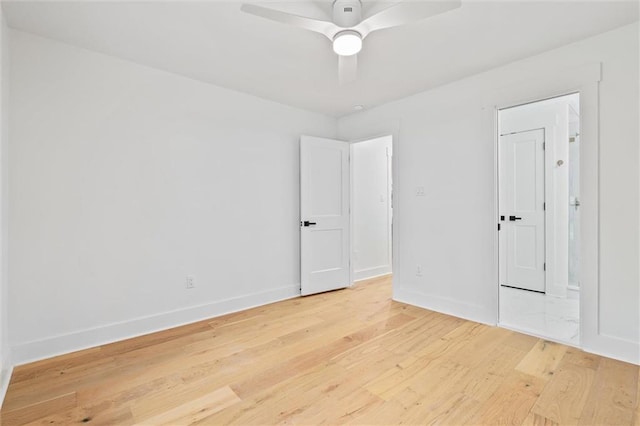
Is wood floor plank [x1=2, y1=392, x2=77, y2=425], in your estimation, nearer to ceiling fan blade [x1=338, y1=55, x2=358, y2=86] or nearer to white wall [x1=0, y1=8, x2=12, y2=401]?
white wall [x1=0, y1=8, x2=12, y2=401]

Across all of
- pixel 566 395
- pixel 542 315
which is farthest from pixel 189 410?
pixel 542 315

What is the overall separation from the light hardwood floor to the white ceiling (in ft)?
7.94

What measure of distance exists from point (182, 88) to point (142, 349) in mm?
2425

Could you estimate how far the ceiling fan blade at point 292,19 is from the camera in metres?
1.63

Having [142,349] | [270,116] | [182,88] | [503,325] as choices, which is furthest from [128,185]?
[503,325]

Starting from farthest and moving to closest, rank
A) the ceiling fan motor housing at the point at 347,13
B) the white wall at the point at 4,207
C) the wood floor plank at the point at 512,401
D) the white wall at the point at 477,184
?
the white wall at the point at 477,184, the white wall at the point at 4,207, the ceiling fan motor housing at the point at 347,13, the wood floor plank at the point at 512,401

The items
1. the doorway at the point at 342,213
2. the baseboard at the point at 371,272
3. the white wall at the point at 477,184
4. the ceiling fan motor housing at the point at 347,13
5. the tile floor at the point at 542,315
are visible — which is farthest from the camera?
the baseboard at the point at 371,272

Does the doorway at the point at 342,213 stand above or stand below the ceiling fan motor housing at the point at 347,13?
below

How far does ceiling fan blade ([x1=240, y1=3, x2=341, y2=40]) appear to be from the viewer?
64.2 inches

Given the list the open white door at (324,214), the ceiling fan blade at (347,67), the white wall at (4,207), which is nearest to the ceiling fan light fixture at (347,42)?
the ceiling fan blade at (347,67)

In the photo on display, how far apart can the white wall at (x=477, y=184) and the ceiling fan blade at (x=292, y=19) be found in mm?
1894

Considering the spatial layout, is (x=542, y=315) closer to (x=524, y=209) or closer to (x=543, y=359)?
(x=543, y=359)

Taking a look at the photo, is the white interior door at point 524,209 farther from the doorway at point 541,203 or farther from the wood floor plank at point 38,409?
the wood floor plank at point 38,409

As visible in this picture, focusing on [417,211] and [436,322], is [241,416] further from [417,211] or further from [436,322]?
[417,211]
